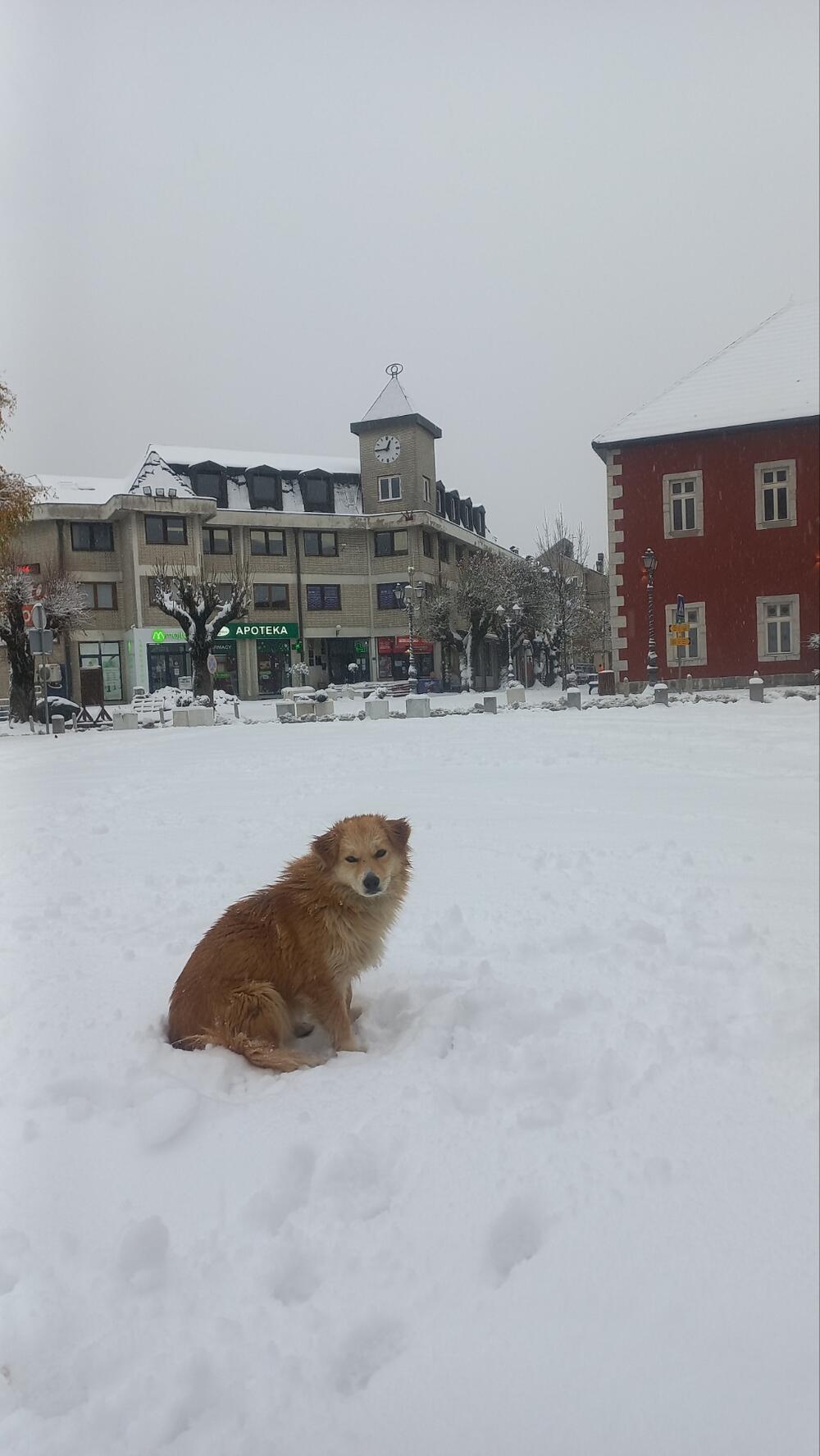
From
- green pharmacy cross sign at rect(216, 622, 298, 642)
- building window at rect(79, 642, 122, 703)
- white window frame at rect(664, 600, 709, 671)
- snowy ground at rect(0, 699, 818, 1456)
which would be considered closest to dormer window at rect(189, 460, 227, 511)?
green pharmacy cross sign at rect(216, 622, 298, 642)

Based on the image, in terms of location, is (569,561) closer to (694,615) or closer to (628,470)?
(628,470)

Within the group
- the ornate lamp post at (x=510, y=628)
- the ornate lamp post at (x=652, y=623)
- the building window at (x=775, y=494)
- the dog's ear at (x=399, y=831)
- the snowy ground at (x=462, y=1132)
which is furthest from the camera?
the dog's ear at (x=399, y=831)

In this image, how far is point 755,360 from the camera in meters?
1.27

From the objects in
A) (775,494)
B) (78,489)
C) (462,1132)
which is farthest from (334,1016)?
(775,494)

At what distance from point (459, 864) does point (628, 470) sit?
3.58 ft

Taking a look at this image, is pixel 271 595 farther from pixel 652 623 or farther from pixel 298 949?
pixel 652 623

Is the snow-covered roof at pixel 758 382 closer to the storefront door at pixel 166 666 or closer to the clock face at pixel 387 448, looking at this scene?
the clock face at pixel 387 448

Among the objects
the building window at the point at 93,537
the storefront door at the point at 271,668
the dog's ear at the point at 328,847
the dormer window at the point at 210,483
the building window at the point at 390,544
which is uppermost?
the dormer window at the point at 210,483

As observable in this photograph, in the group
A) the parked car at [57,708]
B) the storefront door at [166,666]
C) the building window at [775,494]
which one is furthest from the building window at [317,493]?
the building window at [775,494]

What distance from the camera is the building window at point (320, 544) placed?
1872mm

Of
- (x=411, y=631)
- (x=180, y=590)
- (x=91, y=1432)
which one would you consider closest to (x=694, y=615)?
(x=411, y=631)

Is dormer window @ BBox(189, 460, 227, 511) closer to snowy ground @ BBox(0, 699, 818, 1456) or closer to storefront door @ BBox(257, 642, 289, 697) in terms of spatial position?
storefront door @ BBox(257, 642, 289, 697)

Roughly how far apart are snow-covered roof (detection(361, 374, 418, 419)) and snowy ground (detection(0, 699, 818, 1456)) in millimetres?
674

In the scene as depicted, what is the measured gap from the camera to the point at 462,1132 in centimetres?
145
